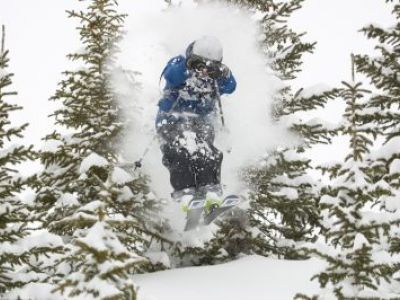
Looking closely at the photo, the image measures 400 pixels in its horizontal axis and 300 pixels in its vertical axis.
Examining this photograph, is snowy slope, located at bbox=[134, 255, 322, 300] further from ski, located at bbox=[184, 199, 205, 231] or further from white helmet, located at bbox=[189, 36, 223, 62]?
white helmet, located at bbox=[189, 36, 223, 62]

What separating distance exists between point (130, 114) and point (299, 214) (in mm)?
3790

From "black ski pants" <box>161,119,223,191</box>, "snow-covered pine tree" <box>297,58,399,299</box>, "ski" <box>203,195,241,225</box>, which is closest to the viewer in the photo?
"snow-covered pine tree" <box>297,58,399,299</box>

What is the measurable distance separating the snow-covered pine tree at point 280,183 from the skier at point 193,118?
1104 mm

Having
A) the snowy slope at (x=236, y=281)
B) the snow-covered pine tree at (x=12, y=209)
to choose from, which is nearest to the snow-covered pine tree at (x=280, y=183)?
the snowy slope at (x=236, y=281)

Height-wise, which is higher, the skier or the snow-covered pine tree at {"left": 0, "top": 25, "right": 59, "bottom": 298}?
the skier

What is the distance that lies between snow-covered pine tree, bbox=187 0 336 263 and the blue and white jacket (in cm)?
138

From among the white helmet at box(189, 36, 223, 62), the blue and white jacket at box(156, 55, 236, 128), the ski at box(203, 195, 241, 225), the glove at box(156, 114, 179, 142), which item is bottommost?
the ski at box(203, 195, 241, 225)

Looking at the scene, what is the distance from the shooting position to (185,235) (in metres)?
10.1

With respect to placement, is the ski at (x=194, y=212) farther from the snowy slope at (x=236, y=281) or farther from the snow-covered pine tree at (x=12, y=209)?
the snow-covered pine tree at (x=12, y=209)

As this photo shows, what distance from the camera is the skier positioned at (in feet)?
31.1

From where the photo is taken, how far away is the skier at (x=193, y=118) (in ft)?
31.1

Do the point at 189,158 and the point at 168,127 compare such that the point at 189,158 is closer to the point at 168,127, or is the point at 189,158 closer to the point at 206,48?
the point at 168,127

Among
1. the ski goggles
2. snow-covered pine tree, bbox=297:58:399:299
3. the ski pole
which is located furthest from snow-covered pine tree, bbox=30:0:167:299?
snow-covered pine tree, bbox=297:58:399:299

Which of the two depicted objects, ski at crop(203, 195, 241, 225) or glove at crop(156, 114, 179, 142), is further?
glove at crop(156, 114, 179, 142)
